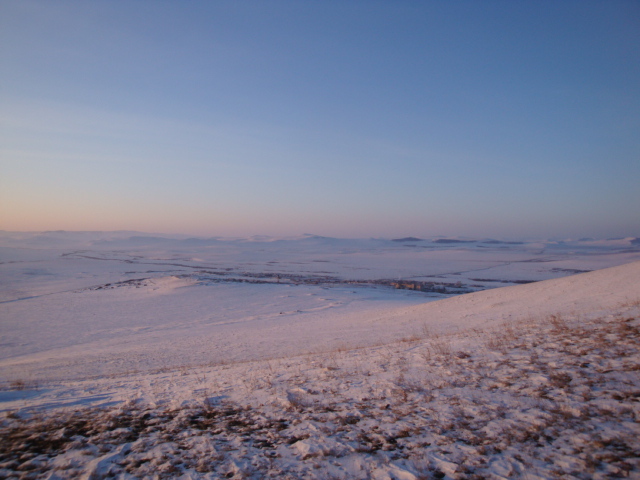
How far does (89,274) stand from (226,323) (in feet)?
103

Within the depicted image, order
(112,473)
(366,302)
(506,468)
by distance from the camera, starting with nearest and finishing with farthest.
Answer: (506,468) → (112,473) → (366,302)

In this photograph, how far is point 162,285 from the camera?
31062mm

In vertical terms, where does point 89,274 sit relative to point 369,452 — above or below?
below

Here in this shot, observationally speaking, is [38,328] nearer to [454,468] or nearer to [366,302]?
[366,302]

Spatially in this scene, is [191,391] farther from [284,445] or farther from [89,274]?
[89,274]

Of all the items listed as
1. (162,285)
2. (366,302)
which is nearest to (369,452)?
(366,302)

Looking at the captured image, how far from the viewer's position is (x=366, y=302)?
78.4ft

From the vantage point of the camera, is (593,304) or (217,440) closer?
(217,440)

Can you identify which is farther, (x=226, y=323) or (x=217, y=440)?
(x=226, y=323)

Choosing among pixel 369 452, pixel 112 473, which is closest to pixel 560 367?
pixel 369 452

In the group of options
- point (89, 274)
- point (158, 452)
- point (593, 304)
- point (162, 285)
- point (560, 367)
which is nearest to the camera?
point (158, 452)

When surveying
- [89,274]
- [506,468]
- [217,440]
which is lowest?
[89,274]

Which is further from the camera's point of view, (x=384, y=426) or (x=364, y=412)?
(x=364, y=412)

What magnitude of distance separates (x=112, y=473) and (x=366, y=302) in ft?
69.7
